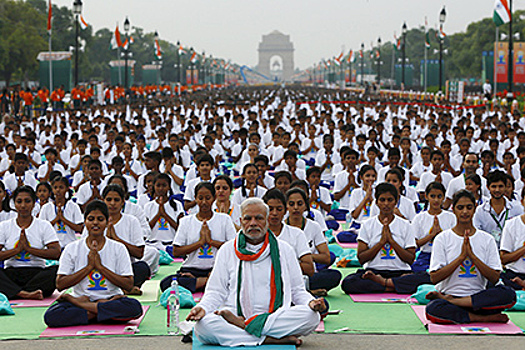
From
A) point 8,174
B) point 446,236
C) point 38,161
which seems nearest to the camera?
point 446,236

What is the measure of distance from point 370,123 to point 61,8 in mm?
66795

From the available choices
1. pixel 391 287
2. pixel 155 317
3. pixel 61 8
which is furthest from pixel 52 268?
pixel 61 8

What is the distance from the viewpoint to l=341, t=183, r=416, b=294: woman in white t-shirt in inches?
337

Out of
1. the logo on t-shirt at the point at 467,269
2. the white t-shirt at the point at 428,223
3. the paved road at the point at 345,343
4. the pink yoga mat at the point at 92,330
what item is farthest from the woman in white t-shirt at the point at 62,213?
the logo on t-shirt at the point at 467,269

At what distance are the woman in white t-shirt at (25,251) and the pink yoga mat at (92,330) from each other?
1306mm

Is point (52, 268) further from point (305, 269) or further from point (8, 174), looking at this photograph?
point (8, 174)

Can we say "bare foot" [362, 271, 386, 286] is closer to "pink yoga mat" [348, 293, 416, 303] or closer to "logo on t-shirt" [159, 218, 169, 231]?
"pink yoga mat" [348, 293, 416, 303]

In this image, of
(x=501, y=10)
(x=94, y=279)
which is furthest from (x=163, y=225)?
(x=501, y=10)

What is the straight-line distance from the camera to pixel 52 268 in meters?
8.70

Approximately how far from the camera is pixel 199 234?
8.71 metres

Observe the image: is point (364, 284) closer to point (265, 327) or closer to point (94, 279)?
point (265, 327)

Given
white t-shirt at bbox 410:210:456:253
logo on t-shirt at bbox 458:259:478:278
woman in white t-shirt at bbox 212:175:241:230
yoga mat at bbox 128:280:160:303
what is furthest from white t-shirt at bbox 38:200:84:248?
logo on t-shirt at bbox 458:259:478:278

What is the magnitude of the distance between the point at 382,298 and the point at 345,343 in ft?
5.82

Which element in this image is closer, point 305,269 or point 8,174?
point 305,269
